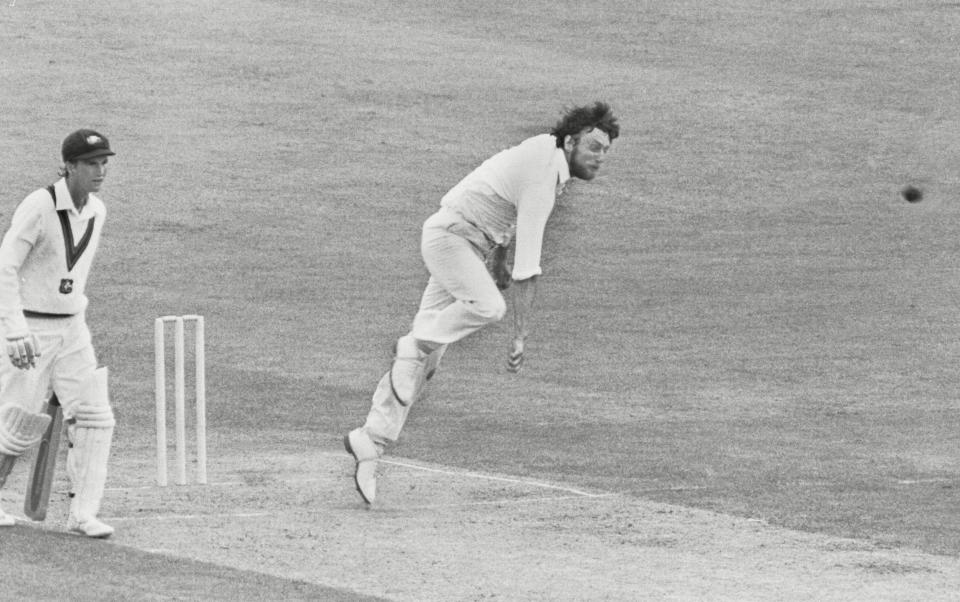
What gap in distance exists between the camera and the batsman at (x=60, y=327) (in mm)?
8055

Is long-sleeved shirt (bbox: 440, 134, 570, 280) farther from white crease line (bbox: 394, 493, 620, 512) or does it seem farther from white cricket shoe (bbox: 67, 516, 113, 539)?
white cricket shoe (bbox: 67, 516, 113, 539)

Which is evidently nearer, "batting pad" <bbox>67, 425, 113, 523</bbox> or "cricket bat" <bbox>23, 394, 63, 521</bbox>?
"batting pad" <bbox>67, 425, 113, 523</bbox>

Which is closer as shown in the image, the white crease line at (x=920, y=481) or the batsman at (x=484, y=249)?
the batsman at (x=484, y=249)

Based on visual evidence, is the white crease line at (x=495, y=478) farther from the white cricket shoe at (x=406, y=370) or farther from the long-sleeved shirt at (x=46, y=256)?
the long-sleeved shirt at (x=46, y=256)

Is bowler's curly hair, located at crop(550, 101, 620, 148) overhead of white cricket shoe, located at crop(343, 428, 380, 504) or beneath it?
overhead

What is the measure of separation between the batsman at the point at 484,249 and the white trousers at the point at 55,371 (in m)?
1.76

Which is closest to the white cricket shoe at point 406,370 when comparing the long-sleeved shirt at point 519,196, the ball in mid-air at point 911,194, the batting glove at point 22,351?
the long-sleeved shirt at point 519,196

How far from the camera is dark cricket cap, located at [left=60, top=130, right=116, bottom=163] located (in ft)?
26.6

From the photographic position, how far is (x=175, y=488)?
10.1m

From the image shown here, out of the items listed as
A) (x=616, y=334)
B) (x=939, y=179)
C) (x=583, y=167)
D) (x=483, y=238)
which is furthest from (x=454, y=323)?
(x=939, y=179)

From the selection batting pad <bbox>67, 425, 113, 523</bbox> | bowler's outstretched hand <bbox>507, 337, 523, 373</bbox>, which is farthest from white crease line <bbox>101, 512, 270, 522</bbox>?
bowler's outstretched hand <bbox>507, 337, 523, 373</bbox>

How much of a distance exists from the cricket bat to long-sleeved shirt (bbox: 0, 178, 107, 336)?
0.59 meters

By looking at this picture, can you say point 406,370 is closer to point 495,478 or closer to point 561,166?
point 561,166

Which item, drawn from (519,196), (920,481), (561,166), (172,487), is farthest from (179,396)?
(920,481)
